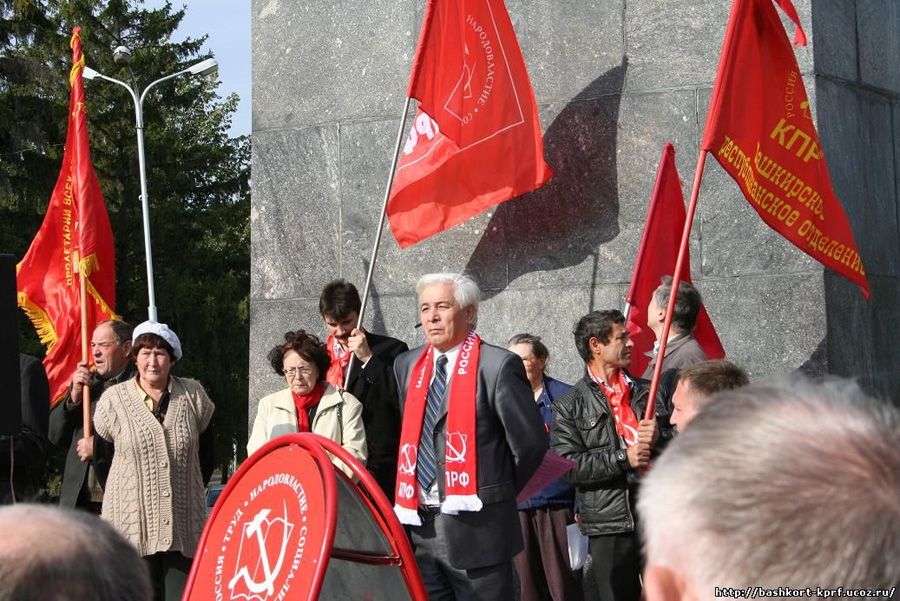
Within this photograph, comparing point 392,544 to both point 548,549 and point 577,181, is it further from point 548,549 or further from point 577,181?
point 577,181

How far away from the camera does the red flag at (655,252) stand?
252 inches

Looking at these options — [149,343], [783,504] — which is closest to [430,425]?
[149,343]

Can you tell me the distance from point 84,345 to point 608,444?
3572 mm

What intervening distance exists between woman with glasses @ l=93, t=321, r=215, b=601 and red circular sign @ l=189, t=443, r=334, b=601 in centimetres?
195

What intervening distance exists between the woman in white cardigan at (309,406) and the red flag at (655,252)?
5.16 feet

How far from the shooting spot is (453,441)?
490 cm

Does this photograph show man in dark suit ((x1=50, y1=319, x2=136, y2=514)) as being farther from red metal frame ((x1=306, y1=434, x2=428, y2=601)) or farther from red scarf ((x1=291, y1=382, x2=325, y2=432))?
red metal frame ((x1=306, y1=434, x2=428, y2=601))

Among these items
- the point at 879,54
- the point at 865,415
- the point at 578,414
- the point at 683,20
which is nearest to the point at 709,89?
the point at 683,20

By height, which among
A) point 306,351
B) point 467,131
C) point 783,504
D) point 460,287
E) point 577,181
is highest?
point 467,131

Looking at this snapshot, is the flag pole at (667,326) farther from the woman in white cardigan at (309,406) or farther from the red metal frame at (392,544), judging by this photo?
the red metal frame at (392,544)

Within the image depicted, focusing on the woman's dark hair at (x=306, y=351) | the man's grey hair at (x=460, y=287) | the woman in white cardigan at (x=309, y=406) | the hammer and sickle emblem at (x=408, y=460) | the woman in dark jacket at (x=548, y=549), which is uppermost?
the man's grey hair at (x=460, y=287)

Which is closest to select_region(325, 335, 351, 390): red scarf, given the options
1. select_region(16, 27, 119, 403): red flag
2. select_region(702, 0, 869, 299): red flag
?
select_region(702, 0, 869, 299): red flag

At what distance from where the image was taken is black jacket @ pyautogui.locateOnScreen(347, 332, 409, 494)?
5988mm

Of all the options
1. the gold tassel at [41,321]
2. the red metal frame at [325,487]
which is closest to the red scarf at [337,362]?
the red metal frame at [325,487]
